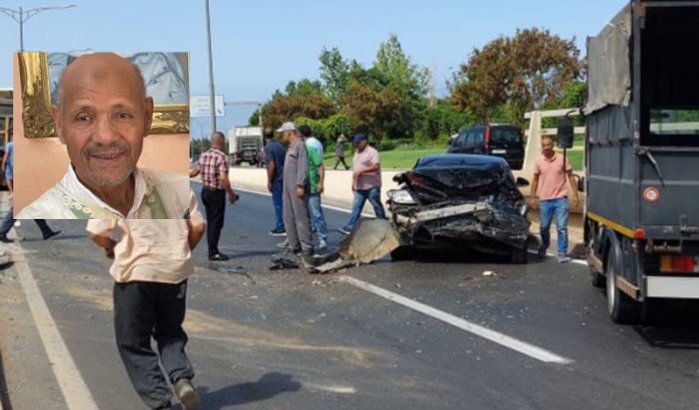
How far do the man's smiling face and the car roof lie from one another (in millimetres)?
9507

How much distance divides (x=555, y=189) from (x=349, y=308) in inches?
182

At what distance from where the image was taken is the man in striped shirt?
13.3 metres

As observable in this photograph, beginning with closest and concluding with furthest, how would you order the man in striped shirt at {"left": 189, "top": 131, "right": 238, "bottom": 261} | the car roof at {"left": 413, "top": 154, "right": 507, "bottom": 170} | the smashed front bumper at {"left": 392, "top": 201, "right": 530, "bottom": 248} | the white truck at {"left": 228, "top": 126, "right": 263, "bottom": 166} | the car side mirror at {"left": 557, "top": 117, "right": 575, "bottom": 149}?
the car side mirror at {"left": 557, "top": 117, "right": 575, "bottom": 149} → the smashed front bumper at {"left": 392, "top": 201, "right": 530, "bottom": 248} → the man in striped shirt at {"left": 189, "top": 131, "right": 238, "bottom": 261} → the car roof at {"left": 413, "top": 154, "right": 507, "bottom": 170} → the white truck at {"left": 228, "top": 126, "right": 263, "bottom": 166}

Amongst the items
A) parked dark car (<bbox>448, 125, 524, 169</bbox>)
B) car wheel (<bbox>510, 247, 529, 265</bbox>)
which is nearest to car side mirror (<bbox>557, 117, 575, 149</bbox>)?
car wheel (<bbox>510, 247, 529, 265</bbox>)

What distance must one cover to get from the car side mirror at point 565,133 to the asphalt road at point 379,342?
1669 mm

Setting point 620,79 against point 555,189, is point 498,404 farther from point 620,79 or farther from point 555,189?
point 555,189

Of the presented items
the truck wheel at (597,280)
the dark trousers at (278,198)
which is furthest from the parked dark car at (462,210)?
the dark trousers at (278,198)

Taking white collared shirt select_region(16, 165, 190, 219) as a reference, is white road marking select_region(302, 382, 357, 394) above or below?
below

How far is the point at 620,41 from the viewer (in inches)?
338

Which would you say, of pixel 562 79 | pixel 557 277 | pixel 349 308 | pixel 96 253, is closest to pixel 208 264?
pixel 96 253

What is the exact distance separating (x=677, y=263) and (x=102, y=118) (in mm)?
5419

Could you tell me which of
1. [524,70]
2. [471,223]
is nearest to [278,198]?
[471,223]

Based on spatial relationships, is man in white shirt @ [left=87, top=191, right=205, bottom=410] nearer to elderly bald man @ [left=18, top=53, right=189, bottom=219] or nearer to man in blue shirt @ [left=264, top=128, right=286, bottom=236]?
elderly bald man @ [left=18, top=53, right=189, bottom=219]

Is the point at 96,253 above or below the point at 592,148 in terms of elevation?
below
